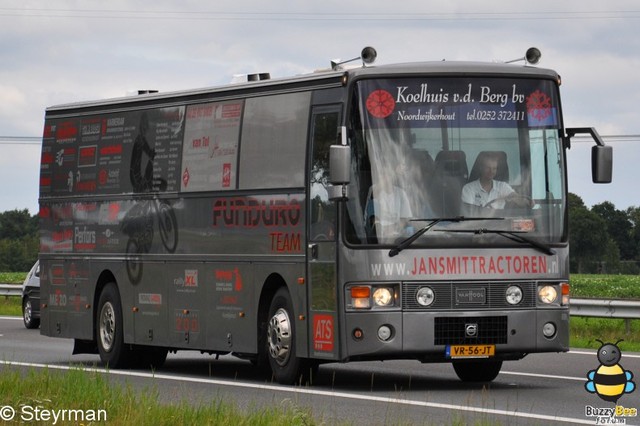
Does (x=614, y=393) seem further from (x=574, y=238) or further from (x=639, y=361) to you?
(x=574, y=238)

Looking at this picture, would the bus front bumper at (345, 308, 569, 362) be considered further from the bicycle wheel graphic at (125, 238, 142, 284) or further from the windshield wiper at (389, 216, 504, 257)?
the bicycle wheel graphic at (125, 238, 142, 284)

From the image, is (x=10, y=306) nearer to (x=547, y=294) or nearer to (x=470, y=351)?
(x=547, y=294)

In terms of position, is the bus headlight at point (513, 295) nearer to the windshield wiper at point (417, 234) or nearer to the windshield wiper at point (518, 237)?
the windshield wiper at point (518, 237)

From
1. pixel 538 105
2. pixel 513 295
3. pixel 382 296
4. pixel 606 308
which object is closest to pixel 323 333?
pixel 382 296

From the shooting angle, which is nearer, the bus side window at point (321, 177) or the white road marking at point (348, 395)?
the white road marking at point (348, 395)

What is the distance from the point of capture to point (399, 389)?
18.6 meters

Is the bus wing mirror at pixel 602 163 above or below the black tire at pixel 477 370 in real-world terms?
above

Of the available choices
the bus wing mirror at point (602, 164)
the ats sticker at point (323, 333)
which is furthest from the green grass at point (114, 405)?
the bus wing mirror at point (602, 164)

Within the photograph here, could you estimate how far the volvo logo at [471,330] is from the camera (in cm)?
1772

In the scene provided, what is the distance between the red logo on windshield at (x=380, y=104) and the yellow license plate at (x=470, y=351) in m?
2.38

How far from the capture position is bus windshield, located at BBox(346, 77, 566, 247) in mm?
17656

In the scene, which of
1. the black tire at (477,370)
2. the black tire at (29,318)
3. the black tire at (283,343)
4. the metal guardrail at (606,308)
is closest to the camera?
the black tire at (283,343)

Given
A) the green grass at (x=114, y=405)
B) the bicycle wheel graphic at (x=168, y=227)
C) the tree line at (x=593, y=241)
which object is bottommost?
the green grass at (x=114, y=405)

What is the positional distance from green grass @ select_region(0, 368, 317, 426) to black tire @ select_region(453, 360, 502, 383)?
471 cm
